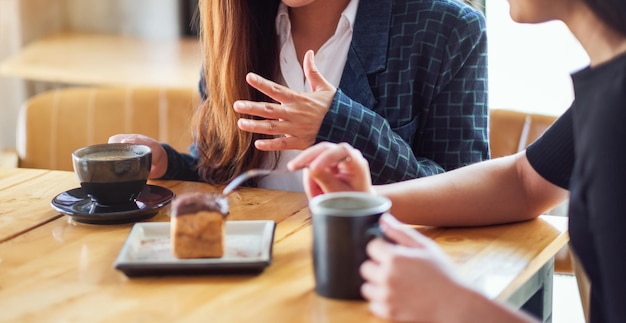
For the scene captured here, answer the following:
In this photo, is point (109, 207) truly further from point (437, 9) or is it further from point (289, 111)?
point (437, 9)

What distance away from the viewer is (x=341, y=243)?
1.07 metres

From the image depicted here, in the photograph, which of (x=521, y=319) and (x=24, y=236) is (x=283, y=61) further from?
(x=521, y=319)

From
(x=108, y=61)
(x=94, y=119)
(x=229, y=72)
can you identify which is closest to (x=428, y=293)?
(x=229, y=72)

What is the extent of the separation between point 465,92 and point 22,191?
82cm

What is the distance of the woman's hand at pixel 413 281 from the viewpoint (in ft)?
3.24

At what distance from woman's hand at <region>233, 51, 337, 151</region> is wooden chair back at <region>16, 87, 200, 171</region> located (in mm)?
817

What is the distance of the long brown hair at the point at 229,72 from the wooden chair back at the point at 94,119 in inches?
18.5

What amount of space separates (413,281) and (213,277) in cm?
30

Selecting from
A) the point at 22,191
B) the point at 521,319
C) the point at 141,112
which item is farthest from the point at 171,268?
the point at 141,112

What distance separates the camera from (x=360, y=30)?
1.79 meters

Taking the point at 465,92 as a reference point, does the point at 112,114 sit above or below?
below

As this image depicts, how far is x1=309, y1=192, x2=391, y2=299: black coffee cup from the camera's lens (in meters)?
1.06

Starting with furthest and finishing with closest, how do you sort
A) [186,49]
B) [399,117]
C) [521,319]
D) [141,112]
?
[186,49] → [141,112] → [399,117] → [521,319]

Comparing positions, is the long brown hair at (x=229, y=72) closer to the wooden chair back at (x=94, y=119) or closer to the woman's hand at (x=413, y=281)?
the wooden chair back at (x=94, y=119)
